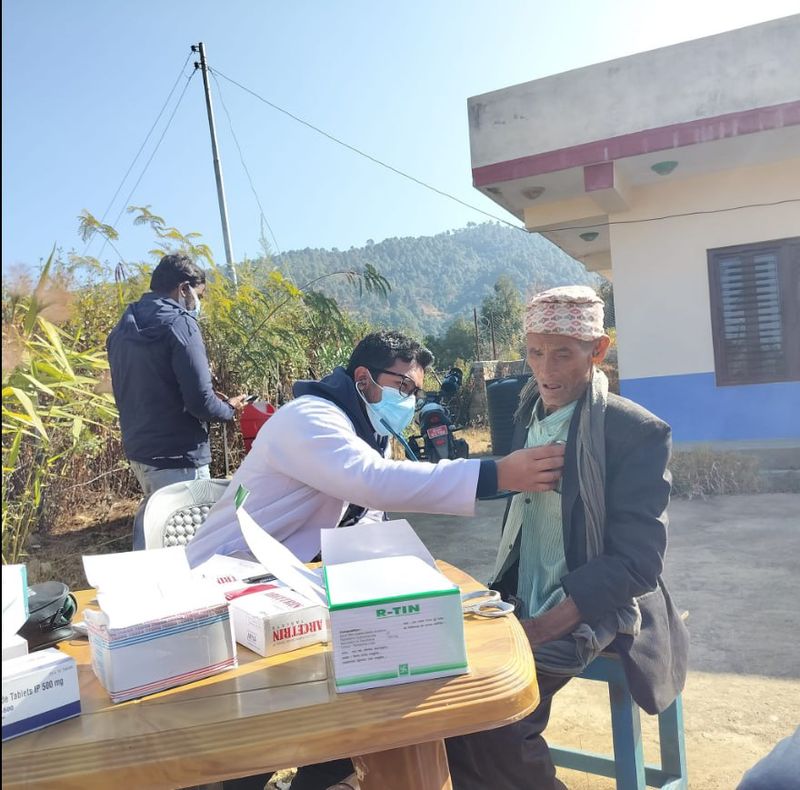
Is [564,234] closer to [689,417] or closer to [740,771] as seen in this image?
[689,417]

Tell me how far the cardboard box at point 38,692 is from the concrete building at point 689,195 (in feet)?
19.9

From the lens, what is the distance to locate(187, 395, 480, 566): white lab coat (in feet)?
6.29

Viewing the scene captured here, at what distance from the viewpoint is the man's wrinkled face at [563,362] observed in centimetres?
198

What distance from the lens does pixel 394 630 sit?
107cm

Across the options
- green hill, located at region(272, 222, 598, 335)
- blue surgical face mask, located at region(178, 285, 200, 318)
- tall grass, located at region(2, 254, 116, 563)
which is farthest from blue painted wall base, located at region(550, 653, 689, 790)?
green hill, located at region(272, 222, 598, 335)

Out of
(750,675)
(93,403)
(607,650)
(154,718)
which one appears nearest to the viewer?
(154,718)

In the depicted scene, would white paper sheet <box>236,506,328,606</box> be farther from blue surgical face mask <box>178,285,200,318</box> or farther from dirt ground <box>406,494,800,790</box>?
blue surgical face mask <box>178,285,200,318</box>

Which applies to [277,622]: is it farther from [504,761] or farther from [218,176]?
[218,176]

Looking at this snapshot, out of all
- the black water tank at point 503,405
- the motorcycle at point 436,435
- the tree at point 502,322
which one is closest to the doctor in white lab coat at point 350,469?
the motorcycle at point 436,435

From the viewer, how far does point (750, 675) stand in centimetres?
302

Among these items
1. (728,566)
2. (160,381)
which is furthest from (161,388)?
(728,566)

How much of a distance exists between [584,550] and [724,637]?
206 centimetres

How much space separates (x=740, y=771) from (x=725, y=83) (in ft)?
17.7

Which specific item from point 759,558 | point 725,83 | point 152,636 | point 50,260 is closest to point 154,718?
point 152,636
